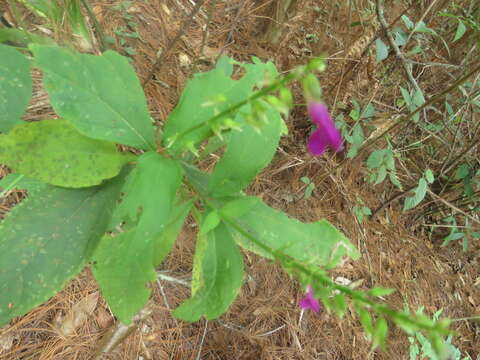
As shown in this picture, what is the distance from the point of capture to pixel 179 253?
7.37 ft

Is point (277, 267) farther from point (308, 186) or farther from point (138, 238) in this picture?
point (138, 238)

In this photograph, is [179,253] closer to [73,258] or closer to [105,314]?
[105,314]

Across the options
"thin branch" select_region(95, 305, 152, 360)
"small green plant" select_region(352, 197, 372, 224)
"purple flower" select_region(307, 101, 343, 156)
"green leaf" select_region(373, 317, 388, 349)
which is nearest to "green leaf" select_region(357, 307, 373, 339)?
"green leaf" select_region(373, 317, 388, 349)

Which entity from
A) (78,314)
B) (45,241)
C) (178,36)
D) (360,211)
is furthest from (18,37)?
(360,211)

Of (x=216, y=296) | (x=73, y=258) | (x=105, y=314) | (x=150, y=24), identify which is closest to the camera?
(x=73, y=258)

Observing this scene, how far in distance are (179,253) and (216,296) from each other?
0.87m

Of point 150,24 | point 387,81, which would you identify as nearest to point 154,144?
point 150,24

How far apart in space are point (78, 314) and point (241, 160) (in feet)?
3.99

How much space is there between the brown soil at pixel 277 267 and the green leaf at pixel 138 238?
75 centimetres

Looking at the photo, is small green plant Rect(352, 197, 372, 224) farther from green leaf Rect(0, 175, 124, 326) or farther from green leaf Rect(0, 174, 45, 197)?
green leaf Rect(0, 174, 45, 197)

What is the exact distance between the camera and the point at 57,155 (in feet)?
3.97

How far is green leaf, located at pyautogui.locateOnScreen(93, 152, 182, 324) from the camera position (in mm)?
1134

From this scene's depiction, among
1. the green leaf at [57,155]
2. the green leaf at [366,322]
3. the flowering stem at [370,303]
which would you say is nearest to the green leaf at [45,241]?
the green leaf at [57,155]

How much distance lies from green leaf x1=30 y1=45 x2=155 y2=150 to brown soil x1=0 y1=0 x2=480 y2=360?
1014 millimetres
